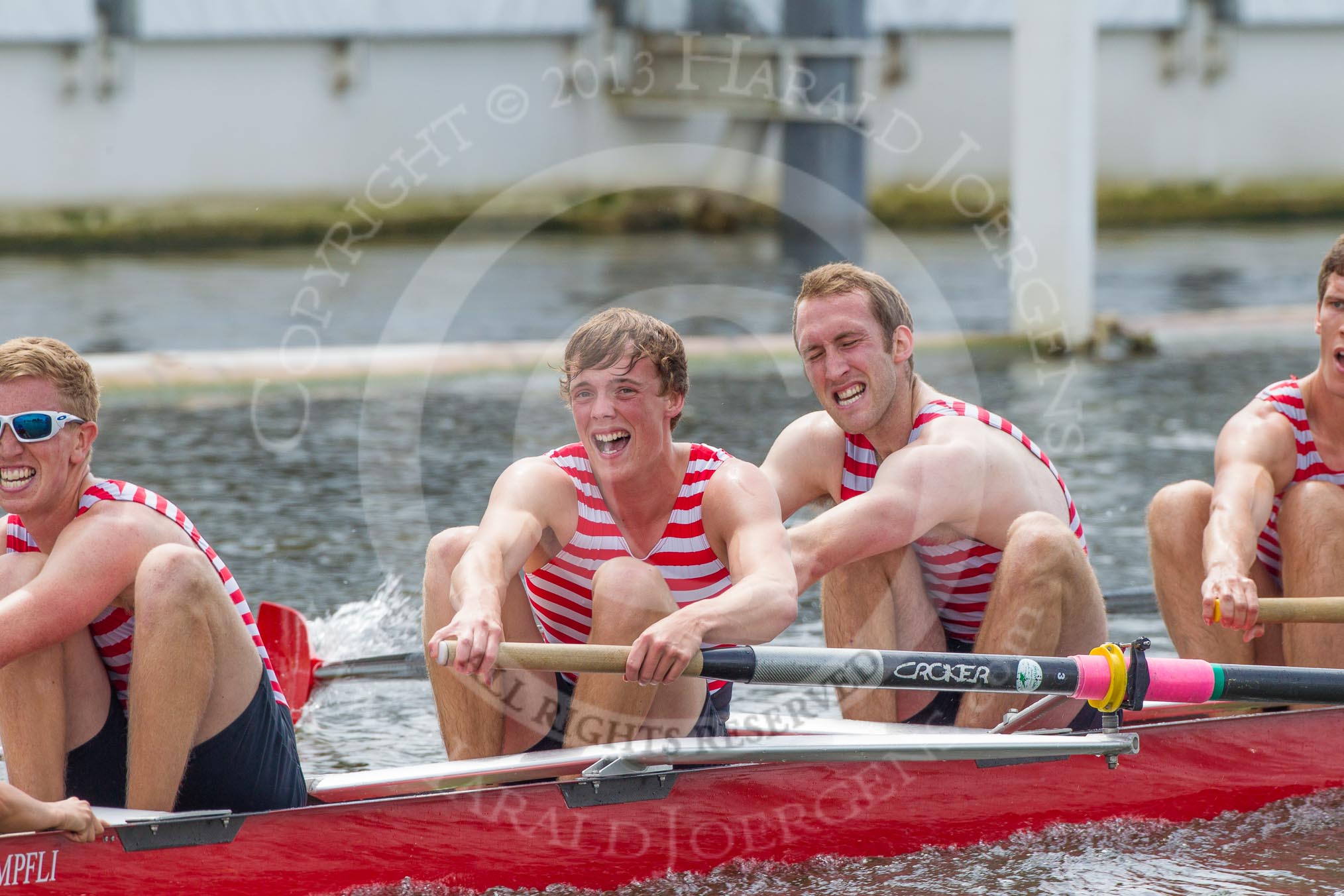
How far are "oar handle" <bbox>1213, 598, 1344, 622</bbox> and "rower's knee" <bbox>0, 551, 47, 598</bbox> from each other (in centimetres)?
267

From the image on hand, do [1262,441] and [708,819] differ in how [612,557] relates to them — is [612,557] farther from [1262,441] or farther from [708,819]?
[1262,441]

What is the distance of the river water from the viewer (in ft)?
13.1

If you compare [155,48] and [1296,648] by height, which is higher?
[155,48]

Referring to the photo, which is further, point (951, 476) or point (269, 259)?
point (269, 259)

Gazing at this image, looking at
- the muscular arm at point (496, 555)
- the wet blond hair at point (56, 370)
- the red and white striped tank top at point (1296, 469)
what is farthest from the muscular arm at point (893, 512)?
the wet blond hair at point (56, 370)

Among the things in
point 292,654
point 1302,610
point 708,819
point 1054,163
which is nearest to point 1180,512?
point 1302,610

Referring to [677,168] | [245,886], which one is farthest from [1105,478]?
[677,168]

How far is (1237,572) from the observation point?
3961 millimetres

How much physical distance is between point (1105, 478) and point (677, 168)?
13234mm

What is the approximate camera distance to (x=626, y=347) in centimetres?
360

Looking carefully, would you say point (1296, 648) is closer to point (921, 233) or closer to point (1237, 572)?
point (1237, 572)

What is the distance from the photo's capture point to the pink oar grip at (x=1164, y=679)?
368 centimetres

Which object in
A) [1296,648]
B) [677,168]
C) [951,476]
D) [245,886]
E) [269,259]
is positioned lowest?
[245,886]

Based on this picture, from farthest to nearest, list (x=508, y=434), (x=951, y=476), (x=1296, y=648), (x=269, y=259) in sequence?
(x=269, y=259) < (x=508, y=434) < (x=1296, y=648) < (x=951, y=476)
